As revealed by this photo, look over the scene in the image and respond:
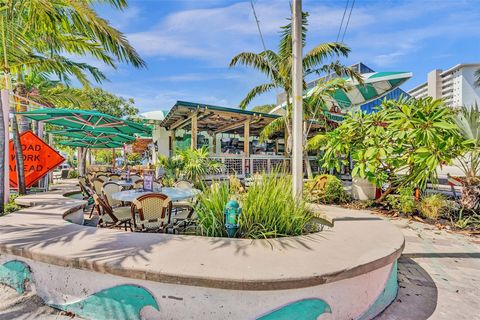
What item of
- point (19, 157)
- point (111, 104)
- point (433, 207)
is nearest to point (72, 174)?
point (111, 104)

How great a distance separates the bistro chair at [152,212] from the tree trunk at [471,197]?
717cm

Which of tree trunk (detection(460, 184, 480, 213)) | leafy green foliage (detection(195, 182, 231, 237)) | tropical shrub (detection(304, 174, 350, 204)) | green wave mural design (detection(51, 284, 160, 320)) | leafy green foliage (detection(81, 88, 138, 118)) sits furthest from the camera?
leafy green foliage (detection(81, 88, 138, 118))

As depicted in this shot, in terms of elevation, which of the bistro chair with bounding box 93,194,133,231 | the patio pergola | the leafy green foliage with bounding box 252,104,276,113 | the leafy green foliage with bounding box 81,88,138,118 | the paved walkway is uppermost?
the leafy green foliage with bounding box 252,104,276,113

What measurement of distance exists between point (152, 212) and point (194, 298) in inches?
91.2

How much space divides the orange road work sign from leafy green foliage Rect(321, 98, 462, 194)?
9014 millimetres

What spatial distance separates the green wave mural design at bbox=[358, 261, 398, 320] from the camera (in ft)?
8.77

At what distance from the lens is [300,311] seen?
2.28 meters

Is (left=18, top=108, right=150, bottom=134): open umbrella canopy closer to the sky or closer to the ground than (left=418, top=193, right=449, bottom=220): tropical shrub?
closer to the sky

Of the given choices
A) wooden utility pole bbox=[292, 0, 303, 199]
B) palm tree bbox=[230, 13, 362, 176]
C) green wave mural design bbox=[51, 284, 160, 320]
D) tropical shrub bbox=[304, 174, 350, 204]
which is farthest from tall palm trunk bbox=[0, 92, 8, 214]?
tropical shrub bbox=[304, 174, 350, 204]

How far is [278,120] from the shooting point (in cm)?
1355

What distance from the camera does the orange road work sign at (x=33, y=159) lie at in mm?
7820

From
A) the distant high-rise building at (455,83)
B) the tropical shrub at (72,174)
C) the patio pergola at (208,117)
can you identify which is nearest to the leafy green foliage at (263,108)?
the distant high-rise building at (455,83)

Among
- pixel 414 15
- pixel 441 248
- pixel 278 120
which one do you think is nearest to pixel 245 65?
pixel 278 120

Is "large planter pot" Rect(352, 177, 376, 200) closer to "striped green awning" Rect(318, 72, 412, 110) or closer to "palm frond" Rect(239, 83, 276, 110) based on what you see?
"palm frond" Rect(239, 83, 276, 110)
